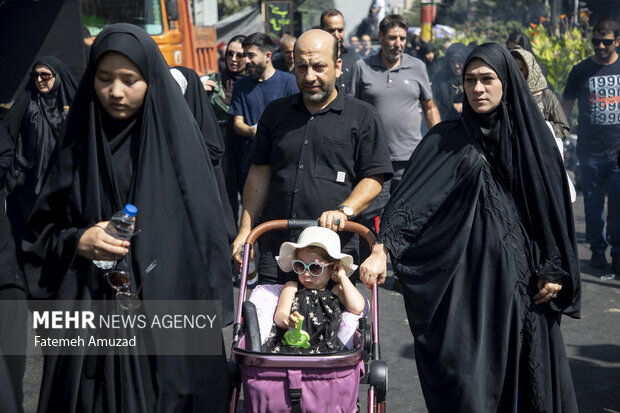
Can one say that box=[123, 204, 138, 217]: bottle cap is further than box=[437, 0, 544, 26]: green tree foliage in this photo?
No

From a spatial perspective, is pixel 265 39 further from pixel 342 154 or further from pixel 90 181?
pixel 90 181

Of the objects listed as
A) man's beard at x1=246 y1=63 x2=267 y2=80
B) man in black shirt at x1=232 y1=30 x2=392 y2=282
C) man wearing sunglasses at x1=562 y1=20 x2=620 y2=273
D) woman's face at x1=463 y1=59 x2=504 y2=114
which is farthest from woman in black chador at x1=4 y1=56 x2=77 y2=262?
man wearing sunglasses at x1=562 y1=20 x2=620 y2=273

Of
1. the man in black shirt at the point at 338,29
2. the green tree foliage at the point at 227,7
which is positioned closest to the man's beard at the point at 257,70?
the man in black shirt at the point at 338,29

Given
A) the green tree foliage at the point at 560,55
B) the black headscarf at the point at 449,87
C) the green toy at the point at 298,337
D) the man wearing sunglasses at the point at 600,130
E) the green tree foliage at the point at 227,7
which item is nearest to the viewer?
the green toy at the point at 298,337

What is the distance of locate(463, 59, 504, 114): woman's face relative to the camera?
3623 mm

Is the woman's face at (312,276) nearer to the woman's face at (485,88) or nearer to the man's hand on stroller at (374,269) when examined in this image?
the man's hand on stroller at (374,269)

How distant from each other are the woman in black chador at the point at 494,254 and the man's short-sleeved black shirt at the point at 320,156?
1.75 feet

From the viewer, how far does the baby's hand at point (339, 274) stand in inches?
144

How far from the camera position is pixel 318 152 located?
4.24 m

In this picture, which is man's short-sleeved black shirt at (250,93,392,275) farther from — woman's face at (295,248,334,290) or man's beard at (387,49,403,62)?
man's beard at (387,49,403,62)

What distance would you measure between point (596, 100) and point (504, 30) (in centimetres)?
2009

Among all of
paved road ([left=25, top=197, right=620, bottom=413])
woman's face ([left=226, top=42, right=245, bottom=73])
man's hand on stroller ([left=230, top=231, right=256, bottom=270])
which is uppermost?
woman's face ([left=226, top=42, right=245, bottom=73])

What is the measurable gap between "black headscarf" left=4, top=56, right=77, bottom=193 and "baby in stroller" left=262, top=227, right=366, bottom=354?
3.74m

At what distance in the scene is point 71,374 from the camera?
9.27 ft
